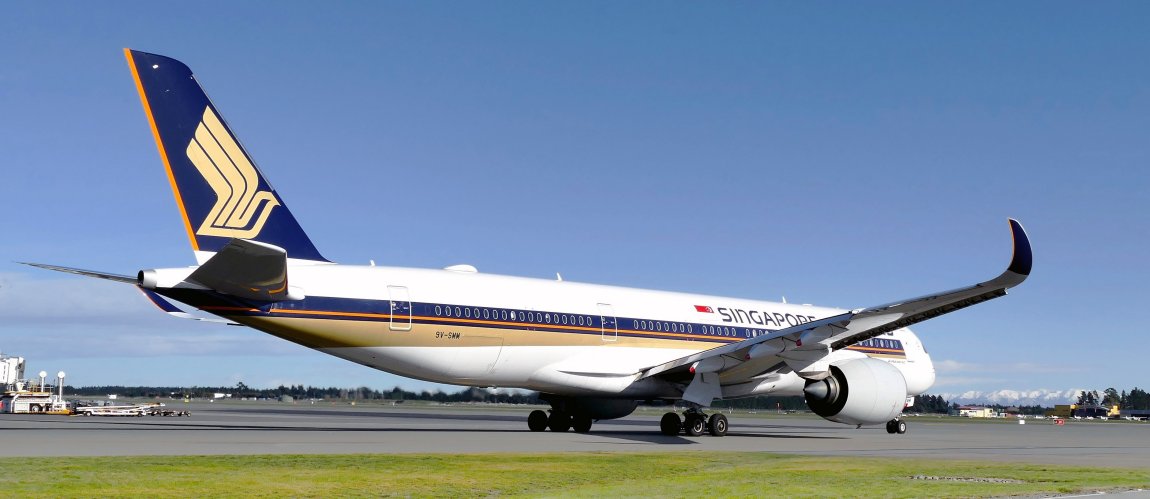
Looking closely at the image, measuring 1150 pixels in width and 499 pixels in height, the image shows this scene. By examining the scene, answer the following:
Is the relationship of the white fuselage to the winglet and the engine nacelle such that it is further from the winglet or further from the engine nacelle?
the winglet

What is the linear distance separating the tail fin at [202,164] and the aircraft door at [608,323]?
834 cm

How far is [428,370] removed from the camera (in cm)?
2306

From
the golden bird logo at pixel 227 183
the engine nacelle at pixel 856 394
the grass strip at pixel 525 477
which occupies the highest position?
the golden bird logo at pixel 227 183

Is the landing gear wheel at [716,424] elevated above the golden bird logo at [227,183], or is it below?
below

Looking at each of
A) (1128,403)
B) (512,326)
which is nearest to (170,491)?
(512,326)

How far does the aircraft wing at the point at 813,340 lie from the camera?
22422 mm

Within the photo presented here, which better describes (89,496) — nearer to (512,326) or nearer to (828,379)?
(512,326)

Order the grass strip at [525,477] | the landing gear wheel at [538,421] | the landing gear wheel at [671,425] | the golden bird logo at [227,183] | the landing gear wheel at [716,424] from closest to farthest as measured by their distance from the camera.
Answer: the grass strip at [525,477] < the golden bird logo at [227,183] < the landing gear wheel at [671,425] < the landing gear wheel at [716,424] < the landing gear wheel at [538,421]

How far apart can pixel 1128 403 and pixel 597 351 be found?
152357 millimetres

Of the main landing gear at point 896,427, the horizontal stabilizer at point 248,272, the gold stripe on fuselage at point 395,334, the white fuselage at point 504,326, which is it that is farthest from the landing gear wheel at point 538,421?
the main landing gear at point 896,427

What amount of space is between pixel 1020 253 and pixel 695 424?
924cm

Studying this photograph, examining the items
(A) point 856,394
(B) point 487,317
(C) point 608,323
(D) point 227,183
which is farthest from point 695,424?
(D) point 227,183

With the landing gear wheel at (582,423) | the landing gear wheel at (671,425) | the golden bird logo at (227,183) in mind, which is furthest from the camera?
the landing gear wheel at (582,423)

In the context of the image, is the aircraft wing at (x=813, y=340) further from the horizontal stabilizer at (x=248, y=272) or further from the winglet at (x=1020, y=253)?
the horizontal stabilizer at (x=248, y=272)
